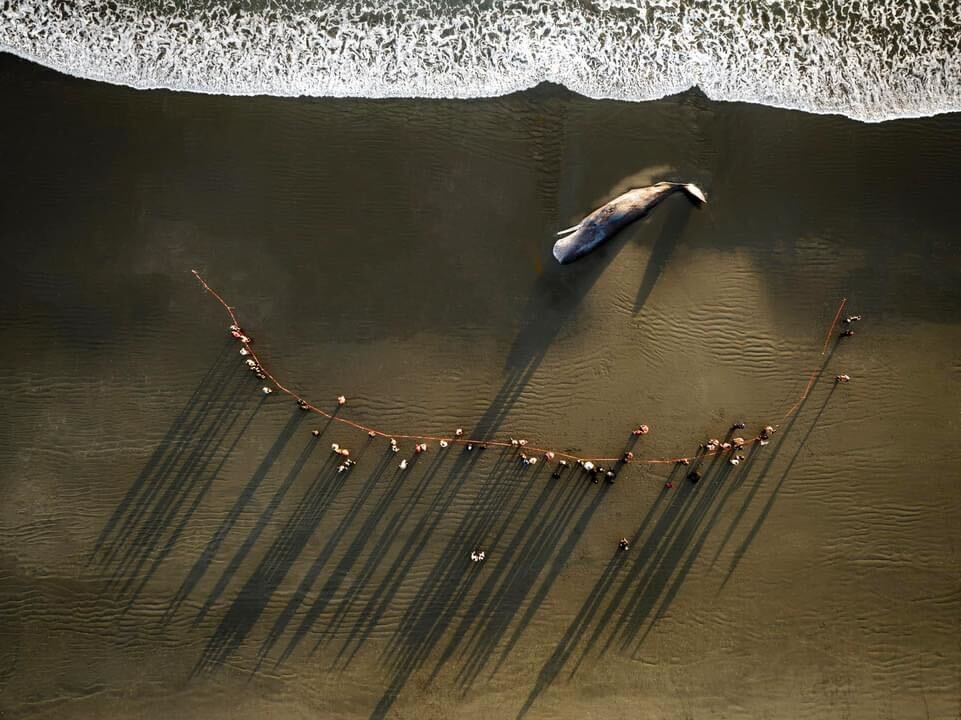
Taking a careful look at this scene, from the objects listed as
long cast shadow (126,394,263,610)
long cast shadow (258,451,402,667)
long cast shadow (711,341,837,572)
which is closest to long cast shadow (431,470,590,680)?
long cast shadow (258,451,402,667)

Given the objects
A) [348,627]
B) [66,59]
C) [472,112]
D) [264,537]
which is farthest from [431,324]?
[66,59]

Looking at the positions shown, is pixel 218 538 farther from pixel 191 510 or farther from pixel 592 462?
pixel 592 462

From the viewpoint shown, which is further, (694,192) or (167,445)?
(167,445)

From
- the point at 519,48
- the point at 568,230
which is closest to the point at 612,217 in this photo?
the point at 568,230

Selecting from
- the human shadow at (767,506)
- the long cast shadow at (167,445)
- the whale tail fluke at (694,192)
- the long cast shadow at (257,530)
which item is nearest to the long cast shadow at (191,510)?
the long cast shadow at (167,445)

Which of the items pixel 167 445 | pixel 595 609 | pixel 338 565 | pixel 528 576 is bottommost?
pixel 338 565

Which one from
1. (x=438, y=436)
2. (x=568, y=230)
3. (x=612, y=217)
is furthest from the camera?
(x=438, y=436)

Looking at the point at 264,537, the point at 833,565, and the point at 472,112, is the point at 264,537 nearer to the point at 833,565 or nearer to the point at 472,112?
the point at 472,112
